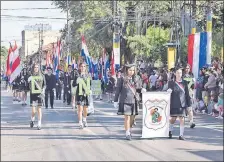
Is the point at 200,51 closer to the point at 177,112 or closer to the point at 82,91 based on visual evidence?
the point at 82,91

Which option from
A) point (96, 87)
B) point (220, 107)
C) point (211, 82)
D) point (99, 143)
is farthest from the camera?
point (96, 87)

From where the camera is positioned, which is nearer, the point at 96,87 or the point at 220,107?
the point at 220,107

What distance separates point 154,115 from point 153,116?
0.03 metres

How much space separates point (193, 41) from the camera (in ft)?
Result: 69.2

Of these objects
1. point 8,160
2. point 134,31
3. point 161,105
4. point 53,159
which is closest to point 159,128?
point 161,105

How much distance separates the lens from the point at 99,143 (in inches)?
467

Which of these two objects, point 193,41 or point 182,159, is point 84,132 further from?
point 193,41

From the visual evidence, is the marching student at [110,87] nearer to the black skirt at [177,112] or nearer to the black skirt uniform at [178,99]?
the black skirt uniform at [178,99]

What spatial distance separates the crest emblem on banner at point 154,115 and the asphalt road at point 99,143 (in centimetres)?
36

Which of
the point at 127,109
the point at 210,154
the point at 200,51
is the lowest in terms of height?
the point at 210,154

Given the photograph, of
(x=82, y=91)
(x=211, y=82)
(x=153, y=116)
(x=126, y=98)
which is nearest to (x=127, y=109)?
(x=126, y=98)

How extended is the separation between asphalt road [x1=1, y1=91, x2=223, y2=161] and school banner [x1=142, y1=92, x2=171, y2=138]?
22cm

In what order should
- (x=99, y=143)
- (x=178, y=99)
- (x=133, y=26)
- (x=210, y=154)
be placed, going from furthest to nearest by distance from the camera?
(x=133, y=26)
(x=178, y=99)
(x=99, y=143)
(x=210, y=154)

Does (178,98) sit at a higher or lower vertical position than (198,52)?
lower
